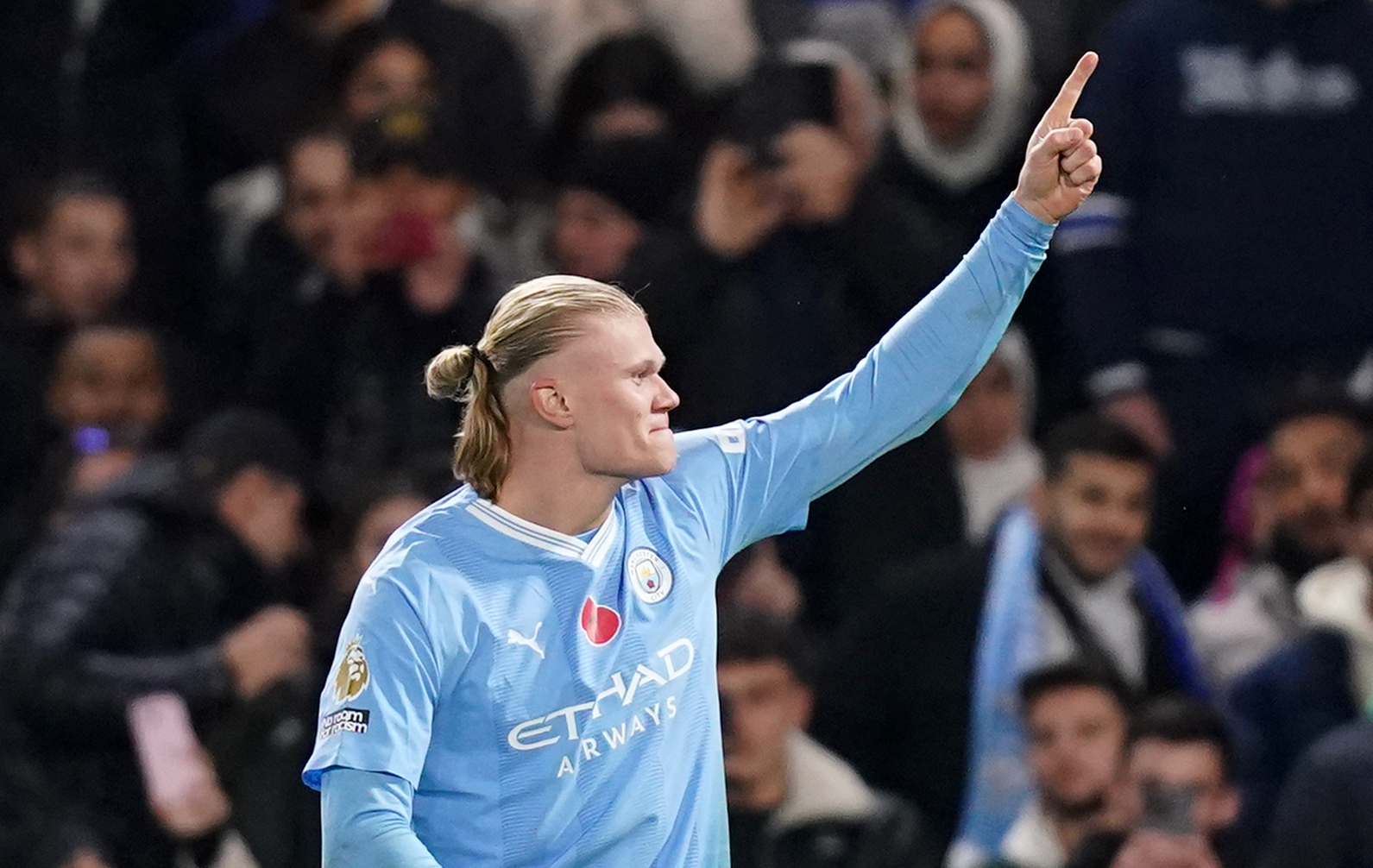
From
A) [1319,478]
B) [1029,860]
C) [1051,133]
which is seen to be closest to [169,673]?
[1029,860]

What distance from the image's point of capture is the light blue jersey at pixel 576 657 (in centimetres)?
306

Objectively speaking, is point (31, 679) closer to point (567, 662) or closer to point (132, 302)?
point (132, 302)

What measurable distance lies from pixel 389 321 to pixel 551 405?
3.54m

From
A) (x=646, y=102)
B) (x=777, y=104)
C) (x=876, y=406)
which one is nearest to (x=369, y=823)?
(x=876, y=406)

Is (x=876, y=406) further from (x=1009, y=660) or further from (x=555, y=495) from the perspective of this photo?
(x=1009, y=660)

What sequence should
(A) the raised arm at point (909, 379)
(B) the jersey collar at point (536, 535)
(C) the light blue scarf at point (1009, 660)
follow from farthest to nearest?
(C) the light blue scarf at point (1009, 660) → (A) the raised arm at point (909, 379) → (B) the jersey collar at point (536, 535)

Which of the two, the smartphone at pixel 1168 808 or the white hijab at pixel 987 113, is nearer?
the smartphone at pixel 1168 808

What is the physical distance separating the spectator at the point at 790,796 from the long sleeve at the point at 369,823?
263 cm

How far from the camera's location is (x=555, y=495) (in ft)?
10.6

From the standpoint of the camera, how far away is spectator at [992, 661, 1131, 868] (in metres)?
5.42

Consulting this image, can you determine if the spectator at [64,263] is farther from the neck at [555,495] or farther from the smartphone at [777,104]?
the neck at [555,495]

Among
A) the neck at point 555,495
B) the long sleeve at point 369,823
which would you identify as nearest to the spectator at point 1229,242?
the neck at point 555,495

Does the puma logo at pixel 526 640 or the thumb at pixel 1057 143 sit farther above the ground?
the thumb at pixel 1057 143

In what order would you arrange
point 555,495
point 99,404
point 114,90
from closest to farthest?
point 555,495 < point 99,404 < point 114,90
